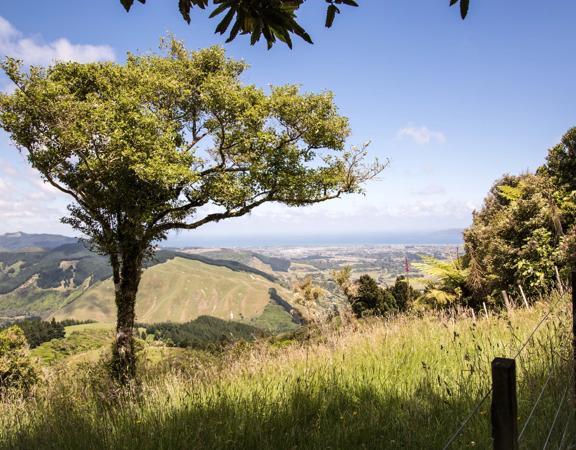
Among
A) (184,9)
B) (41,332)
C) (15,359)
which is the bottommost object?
(41,332)

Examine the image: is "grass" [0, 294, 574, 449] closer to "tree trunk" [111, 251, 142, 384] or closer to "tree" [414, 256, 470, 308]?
"tree trunk" [111, 251, 142, 384]

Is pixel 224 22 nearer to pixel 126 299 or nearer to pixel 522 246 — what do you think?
pixel 522 246

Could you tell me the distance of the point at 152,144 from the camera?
14.1 meters

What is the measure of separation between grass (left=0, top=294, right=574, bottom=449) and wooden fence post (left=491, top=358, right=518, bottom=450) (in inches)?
64.2

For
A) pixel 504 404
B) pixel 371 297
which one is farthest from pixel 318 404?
pixel 371 297

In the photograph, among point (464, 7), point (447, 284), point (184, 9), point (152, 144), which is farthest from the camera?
point (447, 284)

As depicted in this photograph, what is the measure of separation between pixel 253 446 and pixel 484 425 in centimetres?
203

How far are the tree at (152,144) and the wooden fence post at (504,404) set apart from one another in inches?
522

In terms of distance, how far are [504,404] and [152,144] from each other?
14.3m

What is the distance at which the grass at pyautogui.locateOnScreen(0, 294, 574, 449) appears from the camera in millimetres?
3523

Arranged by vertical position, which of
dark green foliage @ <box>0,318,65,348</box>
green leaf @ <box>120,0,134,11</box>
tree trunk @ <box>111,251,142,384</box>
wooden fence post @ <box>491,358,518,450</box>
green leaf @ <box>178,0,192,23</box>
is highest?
green leaf @ <box>178,0,192,23</box>

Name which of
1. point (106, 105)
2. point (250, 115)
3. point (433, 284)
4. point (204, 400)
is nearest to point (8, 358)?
point (106, 105)

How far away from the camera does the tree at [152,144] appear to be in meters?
14.1

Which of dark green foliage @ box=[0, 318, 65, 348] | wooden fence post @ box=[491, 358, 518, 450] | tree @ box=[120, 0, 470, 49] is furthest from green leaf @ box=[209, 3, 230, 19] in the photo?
dark green foliage @ box=[0, 318, 65, 348]
